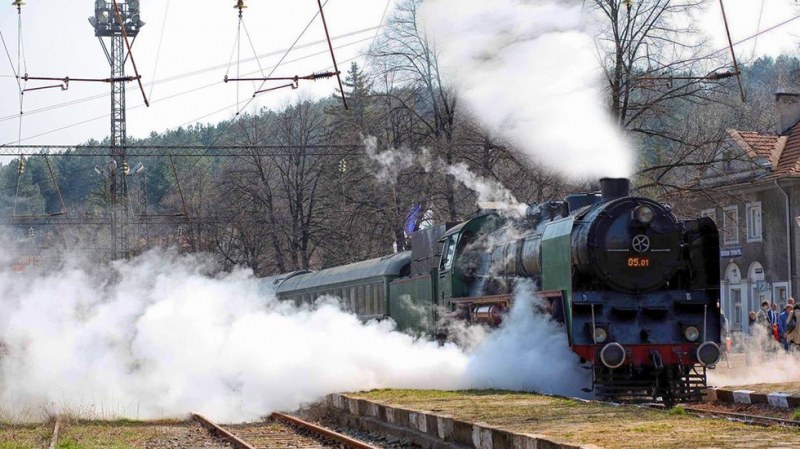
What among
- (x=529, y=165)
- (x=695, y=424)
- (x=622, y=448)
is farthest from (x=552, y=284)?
(x=529, y=165)

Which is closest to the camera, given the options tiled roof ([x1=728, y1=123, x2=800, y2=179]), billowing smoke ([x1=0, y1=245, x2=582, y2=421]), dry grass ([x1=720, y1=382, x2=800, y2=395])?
dry grass ([x1=720, y1=382, x2=800, y2=395])

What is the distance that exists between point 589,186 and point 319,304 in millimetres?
7842

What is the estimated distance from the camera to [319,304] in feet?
98.6

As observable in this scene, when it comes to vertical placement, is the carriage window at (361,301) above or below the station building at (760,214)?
below

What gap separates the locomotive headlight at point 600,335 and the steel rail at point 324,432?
3.80m

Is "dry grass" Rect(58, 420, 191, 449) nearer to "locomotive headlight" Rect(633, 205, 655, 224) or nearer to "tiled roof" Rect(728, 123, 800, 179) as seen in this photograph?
"locomotive headlight" Rect(633, 205, 655, 224)

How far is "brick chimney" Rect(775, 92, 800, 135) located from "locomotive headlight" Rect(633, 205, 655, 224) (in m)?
27.9

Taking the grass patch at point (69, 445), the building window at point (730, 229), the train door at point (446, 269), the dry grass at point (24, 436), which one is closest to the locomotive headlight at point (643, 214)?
the train door at point (446, 269)

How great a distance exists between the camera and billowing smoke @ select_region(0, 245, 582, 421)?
17609 mm

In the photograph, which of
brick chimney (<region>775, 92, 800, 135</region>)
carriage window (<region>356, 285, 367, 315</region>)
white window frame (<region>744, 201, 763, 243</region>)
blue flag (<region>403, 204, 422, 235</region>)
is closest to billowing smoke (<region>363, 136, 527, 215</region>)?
blue flag (<region>403, 204, 422, 235</region>)

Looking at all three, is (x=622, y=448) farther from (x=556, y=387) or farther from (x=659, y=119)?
(x=659, y=119)

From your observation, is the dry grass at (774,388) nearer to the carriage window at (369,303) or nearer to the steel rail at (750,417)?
the steel rail at (750,417)

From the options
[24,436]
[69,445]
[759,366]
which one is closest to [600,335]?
[69,445]

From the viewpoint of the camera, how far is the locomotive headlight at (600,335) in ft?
50.4
